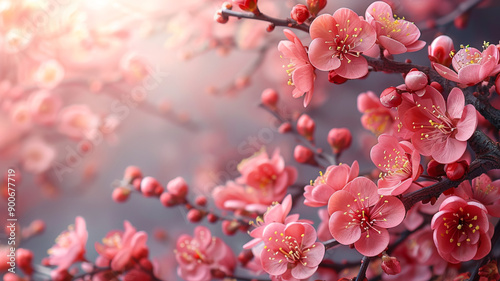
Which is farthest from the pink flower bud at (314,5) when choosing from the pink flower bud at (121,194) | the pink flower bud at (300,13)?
the pink flower bud at (121,194)

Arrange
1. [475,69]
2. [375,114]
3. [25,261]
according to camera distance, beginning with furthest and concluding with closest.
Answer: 1. [25,261]
2. [375,114]
3. [475,69]

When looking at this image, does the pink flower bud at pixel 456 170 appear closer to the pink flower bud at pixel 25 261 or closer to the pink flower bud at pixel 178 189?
the pink flower bud at pixel 178 189

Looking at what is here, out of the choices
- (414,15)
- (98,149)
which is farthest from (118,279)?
(414,15)

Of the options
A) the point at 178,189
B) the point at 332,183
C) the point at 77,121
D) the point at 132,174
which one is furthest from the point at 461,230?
the point at 77,121

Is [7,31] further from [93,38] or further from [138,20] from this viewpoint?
[138,20]

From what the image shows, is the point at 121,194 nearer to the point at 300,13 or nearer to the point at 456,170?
the point at 300,13

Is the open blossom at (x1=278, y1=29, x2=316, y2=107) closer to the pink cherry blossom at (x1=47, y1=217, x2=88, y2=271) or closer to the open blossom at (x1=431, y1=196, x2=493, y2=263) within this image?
the open blossom at (x1=431, y1=196, x2=493, y2=263)
